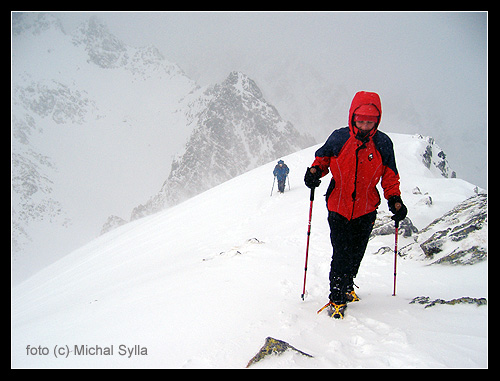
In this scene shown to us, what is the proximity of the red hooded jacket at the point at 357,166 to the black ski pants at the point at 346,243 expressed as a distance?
0.10 metres

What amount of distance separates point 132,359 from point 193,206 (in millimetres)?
16472

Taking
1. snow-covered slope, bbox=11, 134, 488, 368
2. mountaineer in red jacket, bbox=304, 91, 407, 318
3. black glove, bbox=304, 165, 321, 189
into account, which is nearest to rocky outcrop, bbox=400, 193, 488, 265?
snow-covered slope, bbox=11, 134, 488, 368

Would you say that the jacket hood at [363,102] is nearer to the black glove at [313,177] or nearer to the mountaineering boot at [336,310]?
the black glove at [313,177]

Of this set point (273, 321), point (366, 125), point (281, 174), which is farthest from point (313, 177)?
point (281, 174)

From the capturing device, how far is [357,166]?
3.55m

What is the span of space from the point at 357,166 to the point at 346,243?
95cm

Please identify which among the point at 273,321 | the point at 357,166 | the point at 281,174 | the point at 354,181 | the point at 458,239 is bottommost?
the point at 273,321

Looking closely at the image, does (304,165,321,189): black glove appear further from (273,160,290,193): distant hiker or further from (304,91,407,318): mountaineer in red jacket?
(273,160,290,193): distant hiker

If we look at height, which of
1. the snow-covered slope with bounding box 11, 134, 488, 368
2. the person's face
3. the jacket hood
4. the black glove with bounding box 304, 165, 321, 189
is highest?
the jacket hood

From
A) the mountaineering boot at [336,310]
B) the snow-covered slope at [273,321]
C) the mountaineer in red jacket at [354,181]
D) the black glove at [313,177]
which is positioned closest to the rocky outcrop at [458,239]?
the snow-covered slope at [273,321]

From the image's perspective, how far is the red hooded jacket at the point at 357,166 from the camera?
3.52 m

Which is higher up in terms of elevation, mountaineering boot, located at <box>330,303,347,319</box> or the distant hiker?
the distant hiker

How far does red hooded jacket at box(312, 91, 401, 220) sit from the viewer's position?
3.52 m

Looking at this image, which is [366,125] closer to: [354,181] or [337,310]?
[354,181]
